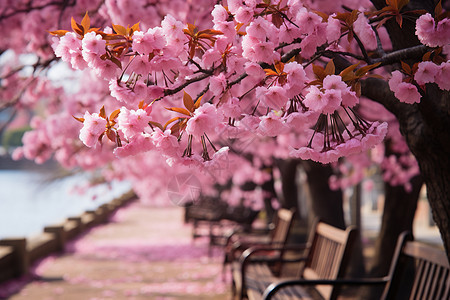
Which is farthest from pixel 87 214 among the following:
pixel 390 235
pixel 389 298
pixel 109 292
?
pixel 389 298

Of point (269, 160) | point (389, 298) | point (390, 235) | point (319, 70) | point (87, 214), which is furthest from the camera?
point (87, 214)

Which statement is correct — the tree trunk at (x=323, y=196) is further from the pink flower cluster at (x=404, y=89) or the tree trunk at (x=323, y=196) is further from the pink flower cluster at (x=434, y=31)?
the pink flower cluster at (x=434, y=31)

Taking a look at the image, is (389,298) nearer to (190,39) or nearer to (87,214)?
(190,39)

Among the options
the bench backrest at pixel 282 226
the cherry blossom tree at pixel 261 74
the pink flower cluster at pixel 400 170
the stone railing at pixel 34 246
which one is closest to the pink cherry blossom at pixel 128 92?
the cherry blossom tree at pixel 261 74

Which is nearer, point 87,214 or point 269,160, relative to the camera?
point 269,160

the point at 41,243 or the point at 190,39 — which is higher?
the point at 190,39

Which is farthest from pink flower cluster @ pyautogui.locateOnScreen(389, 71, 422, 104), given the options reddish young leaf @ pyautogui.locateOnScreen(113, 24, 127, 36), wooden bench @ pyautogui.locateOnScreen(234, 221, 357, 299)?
wooden bench @ pyautogui.locateOnScreen(234, 221, 357, 299)

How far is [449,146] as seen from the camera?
274 centimetres

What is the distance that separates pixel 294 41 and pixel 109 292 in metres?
6.38

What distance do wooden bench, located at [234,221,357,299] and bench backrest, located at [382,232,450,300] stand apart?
55cm

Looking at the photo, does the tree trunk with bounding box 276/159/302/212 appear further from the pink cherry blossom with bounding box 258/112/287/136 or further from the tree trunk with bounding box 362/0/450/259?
the pink cherry blossom with bounding box 258/112/287/136

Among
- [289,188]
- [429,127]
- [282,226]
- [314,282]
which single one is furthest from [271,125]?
[289,188]

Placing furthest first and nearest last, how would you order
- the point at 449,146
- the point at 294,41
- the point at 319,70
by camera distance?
the point at 449,146
the point at 294,41
the point at 319,70

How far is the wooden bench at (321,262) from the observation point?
13.6 ft
